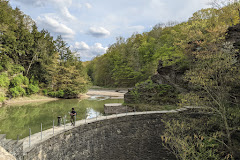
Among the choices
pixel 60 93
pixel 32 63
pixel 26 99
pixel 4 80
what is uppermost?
pixel 32 63

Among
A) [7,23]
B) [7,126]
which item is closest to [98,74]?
A: [7,23]

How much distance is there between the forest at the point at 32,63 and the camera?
24594 millimetres

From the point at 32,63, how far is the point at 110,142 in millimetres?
28313

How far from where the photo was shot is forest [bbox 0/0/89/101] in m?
24.6

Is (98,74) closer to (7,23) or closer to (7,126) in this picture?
(7,23)

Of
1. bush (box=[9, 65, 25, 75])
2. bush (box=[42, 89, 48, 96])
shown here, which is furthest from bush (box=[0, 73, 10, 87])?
bush (box=[42, 89, 48, 96])


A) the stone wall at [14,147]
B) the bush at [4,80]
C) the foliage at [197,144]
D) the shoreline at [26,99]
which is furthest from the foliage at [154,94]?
the bush at [4,80]

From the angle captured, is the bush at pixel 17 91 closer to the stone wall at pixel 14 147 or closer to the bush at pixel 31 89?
the bush at pixel 31 89

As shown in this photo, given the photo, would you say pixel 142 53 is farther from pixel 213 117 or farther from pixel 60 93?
pixel 213 117

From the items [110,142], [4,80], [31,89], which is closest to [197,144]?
[110,142]

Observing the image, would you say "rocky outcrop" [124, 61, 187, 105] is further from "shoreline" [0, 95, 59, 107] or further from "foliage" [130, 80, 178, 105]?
"shoreline" [0, 95, 59, 107]

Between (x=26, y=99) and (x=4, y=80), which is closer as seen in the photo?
(x=4, y=80)

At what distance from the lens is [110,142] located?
1019 cm

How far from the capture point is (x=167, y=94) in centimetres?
1669
